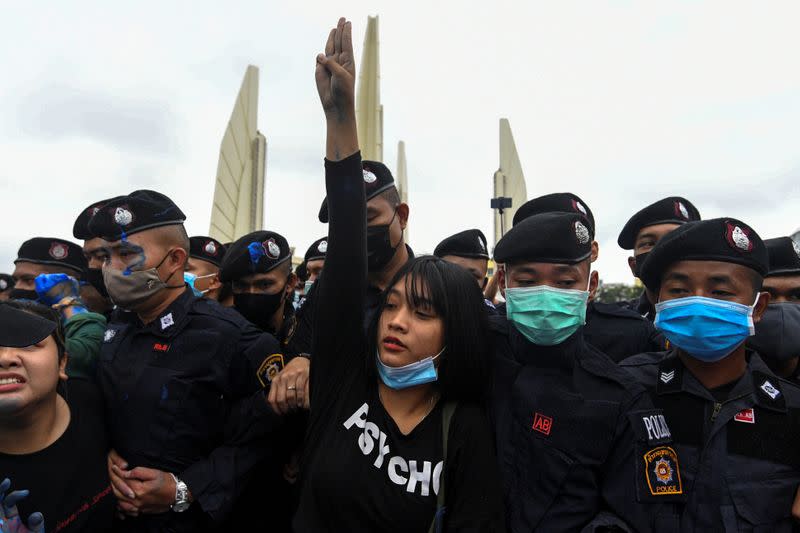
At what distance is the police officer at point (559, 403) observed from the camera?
1660 mm

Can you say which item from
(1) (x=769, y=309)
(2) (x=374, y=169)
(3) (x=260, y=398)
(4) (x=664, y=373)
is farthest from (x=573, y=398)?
Answer: (2) (x=374, y=169)

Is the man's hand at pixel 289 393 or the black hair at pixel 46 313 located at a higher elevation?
the black hair at pixel 46 313

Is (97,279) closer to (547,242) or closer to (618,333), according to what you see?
(547,242)

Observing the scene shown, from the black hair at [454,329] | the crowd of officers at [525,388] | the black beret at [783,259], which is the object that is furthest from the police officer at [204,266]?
the black beret at [783,259]

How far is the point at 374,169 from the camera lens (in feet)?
8.81

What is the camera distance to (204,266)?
170 inches

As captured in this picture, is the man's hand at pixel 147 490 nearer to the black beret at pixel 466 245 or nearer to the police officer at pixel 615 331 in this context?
the police officer at pixel 615 331

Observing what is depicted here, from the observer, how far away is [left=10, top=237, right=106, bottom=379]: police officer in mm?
2451

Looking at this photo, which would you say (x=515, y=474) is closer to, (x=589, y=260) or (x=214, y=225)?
(x=589, y=260)

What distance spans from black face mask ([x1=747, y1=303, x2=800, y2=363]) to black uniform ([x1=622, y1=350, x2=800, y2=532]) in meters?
0.31

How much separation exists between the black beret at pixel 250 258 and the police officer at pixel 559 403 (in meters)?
1.87

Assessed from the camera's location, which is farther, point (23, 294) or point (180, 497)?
point (23, 294)

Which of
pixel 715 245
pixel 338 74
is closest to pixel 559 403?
pixel 715 245

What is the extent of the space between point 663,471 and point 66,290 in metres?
3.40
